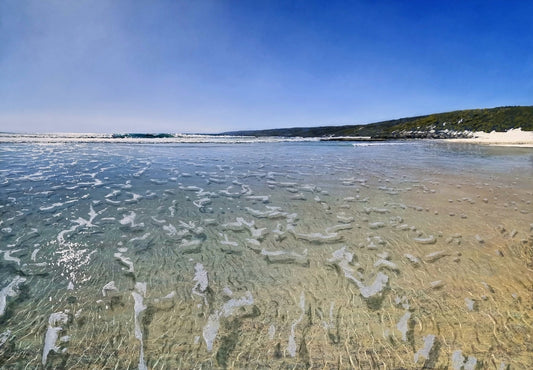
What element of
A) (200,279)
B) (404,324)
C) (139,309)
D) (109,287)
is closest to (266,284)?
(200,279)

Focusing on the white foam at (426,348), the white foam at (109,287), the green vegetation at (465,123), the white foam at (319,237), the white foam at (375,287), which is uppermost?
the green vegetation at (465,123)

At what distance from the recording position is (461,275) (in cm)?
416

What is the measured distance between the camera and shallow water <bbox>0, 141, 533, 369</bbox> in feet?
9.36

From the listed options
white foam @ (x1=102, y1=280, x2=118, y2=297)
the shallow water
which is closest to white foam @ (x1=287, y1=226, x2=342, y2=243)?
the shallow water

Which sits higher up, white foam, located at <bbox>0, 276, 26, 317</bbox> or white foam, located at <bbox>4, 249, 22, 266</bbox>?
white foam, located at <bbox>4, 249, 22, 266</bbox>

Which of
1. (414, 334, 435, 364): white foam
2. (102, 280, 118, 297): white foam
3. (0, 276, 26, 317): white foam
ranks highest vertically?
(0, 276, 26, 317): white foam

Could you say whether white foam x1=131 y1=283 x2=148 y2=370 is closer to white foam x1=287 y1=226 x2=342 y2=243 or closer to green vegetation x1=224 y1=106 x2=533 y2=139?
white foam x1=287 y1=226 x2=342 y2=243

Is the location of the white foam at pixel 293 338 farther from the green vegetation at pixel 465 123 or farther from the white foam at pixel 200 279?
the green vegetation at pixel 465 123

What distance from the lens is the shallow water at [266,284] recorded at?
9.36 ft

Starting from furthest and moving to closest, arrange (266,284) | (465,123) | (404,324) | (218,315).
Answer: (465,123) < (266,284) < (218,315) < (404,324)

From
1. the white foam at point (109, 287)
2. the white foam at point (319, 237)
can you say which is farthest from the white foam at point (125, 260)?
the white foam at point (319, 237)

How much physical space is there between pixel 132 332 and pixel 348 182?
A: 33.5 feet

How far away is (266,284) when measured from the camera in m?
4.02

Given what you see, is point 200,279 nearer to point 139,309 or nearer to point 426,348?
point 139,309
